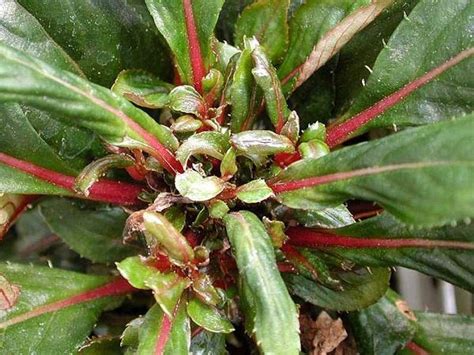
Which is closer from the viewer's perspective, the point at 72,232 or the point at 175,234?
the point at 175,234

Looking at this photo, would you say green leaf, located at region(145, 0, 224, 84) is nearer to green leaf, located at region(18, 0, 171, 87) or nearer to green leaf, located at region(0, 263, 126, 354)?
green leaf, located at region(18, 0, 171, 87)

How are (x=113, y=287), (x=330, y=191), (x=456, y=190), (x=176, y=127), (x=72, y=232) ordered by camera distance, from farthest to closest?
(x=72, y=232) < (x=113, y=287) < (x=176, y=127) < (x=330, y=191) < (x=456, y=190)

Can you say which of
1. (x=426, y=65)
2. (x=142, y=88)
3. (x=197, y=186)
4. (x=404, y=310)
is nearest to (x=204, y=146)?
(x=197, y=186)

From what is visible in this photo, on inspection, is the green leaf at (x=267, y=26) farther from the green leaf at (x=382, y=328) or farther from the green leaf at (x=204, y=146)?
the green leaf at (x=382, y=328)

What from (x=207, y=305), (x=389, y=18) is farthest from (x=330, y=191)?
(x=389, y=18)

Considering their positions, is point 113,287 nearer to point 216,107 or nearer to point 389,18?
point 216,107

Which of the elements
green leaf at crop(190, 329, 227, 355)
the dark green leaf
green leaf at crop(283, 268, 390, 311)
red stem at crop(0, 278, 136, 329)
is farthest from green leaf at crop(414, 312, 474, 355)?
the dark green leaf
